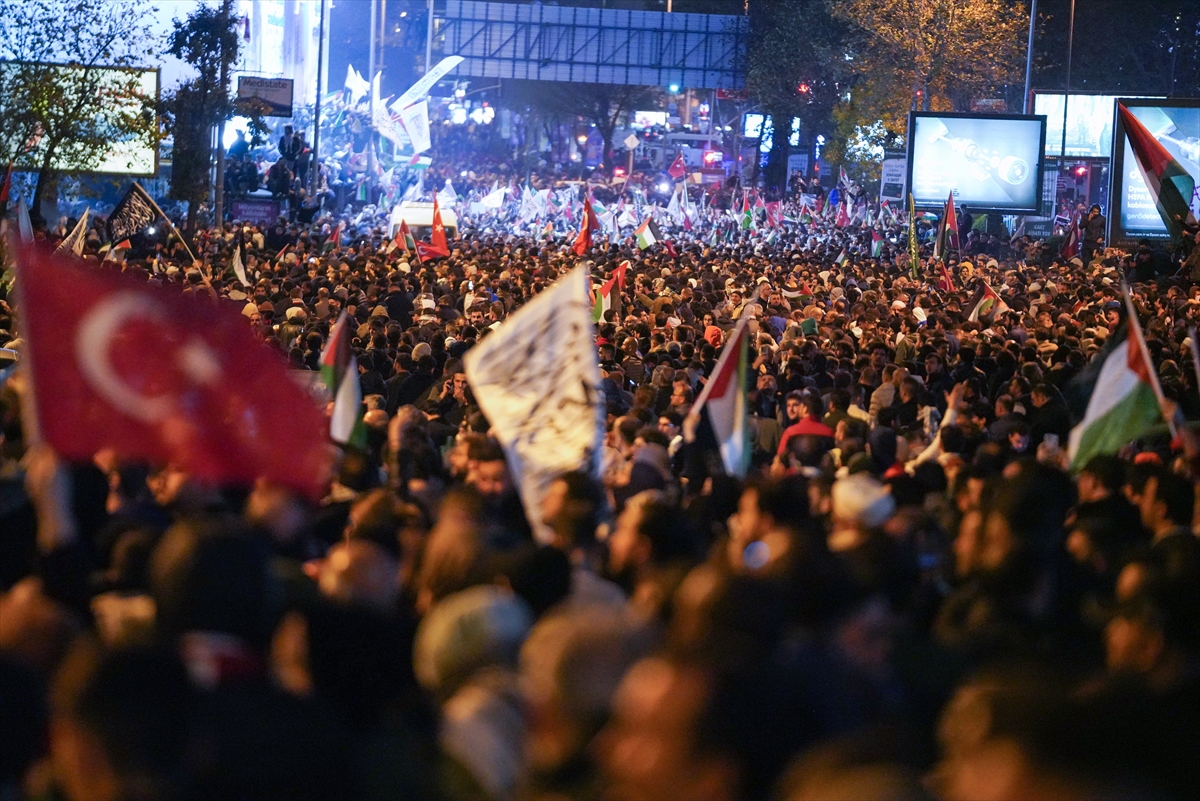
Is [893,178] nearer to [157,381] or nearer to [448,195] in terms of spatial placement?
[448,195]

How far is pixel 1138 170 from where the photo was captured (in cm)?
3108

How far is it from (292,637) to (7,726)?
2.51ft

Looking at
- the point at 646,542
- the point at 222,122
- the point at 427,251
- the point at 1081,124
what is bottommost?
the point at 646,542

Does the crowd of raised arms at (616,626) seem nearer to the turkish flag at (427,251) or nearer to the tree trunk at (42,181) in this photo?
the turkish flag at (427,251)

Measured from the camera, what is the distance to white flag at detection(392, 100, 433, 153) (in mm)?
52844

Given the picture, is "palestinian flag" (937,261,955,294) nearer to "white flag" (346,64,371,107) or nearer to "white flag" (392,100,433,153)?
"white flag" (392,100,433,153)

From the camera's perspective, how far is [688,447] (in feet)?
27.0

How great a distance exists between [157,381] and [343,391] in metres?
2.66

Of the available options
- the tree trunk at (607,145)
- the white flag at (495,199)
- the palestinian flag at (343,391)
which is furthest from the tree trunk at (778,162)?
the palestinian flag at (343,391)

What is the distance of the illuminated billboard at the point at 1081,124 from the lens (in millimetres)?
52844

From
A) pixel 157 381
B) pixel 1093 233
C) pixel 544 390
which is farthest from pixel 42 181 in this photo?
pixel 157 381

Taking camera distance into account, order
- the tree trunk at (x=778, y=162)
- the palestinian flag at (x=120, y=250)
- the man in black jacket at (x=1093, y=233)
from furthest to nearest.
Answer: the tree trunk at (x=778, y=162) < the man in black jacket at (x=1093, y=233) < the palestinian flag at (x=120, y=250)

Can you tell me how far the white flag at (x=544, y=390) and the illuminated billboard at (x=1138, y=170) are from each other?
86.0 ft

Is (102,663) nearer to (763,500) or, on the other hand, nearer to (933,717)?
(933,717)
